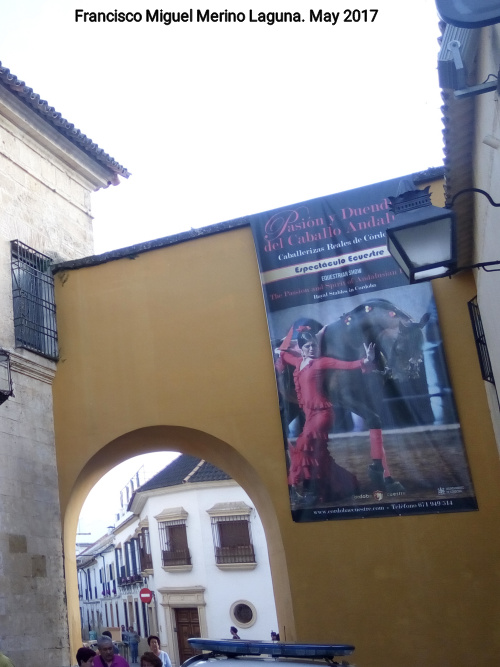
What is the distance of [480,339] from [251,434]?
2.80 metres

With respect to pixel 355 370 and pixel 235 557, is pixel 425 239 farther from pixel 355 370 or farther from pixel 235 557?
pixel 235 557

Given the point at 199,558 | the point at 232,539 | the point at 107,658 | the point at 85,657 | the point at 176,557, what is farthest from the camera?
the point at 176,557

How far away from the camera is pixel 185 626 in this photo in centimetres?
2444

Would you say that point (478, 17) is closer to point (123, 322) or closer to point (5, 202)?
point (123, 322)

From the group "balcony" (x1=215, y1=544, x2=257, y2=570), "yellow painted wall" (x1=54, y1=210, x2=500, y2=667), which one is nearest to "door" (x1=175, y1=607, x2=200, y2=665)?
"balcony" (x1=215, y1=544, x2=257, y2=570)

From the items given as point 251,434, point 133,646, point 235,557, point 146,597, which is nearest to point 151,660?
point 251,434

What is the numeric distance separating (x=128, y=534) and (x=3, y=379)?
23626 millimetres

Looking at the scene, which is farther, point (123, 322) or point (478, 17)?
point (123, 322)

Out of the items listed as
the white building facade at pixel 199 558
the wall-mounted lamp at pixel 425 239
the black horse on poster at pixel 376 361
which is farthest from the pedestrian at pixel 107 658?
the white building facade at pixel 199 558

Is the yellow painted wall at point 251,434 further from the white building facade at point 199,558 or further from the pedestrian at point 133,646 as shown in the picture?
the pedestrian at point 133,646

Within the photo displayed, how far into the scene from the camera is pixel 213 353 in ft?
30.9

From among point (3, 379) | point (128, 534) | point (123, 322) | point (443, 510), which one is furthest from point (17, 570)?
point (128, 534)

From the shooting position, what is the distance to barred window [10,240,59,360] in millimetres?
9609

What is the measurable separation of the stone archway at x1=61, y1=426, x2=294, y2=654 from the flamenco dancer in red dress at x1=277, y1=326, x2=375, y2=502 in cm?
55
